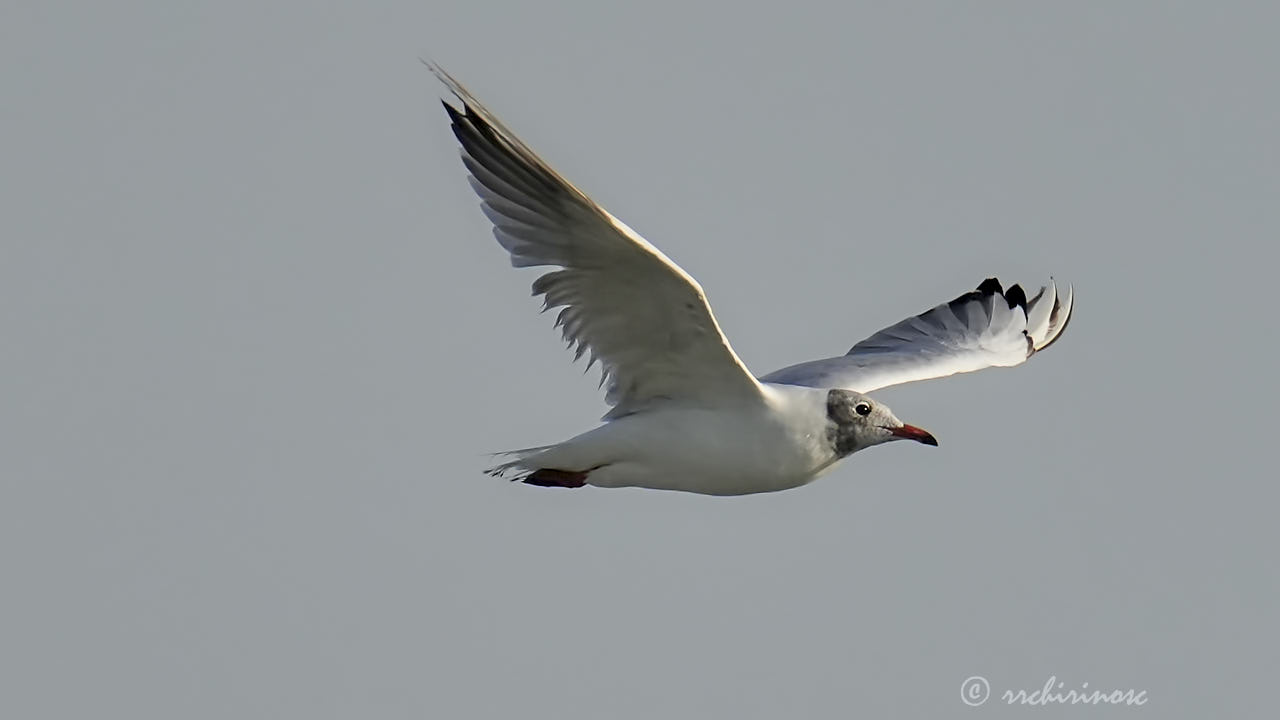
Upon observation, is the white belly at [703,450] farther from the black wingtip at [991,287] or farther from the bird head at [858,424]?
the black wingtip at [991,287]

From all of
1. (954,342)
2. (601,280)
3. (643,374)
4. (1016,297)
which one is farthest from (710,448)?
(1016,297)

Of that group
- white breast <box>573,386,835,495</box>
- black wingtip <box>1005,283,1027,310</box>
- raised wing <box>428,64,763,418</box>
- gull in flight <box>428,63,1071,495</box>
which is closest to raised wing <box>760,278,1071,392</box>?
black wingtip <box>1005,283,1027,310</box>

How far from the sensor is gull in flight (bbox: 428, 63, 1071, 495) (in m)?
10.1

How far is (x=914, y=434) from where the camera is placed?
11711 mm

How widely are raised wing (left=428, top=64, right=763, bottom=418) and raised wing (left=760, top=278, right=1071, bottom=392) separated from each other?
2017 millimetres

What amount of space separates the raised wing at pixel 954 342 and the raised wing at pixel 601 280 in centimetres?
202

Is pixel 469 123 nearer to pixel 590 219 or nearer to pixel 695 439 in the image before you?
pixel 590 219

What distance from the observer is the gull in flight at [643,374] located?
397 inches

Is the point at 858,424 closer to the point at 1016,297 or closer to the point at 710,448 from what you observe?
the point at 710,448

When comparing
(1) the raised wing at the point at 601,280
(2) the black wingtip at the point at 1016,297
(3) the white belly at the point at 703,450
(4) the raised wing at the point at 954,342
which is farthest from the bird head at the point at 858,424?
(2) the black wingtip at the point at 1016,297

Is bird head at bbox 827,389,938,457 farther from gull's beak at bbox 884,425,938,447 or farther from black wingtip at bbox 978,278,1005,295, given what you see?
black wingtip at bbox 978,278,1005,295

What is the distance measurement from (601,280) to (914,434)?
2471 millimetres

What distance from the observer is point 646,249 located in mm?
9844

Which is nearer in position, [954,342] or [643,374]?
[643,374]
